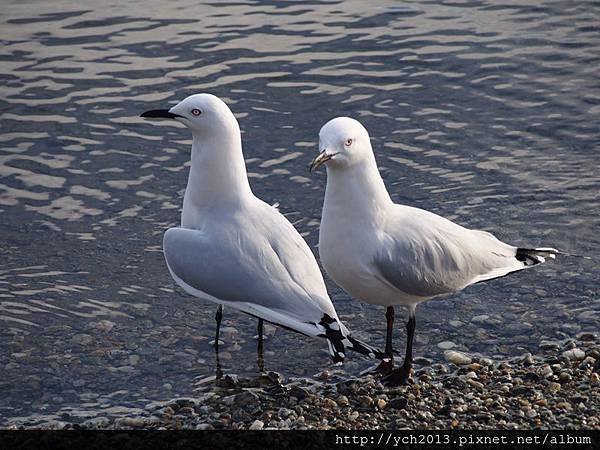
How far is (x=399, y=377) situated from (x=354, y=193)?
1.20 m

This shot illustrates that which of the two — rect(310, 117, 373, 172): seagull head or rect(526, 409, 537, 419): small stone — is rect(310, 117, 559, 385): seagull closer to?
rect(310, 117, 373, 172): seagull head

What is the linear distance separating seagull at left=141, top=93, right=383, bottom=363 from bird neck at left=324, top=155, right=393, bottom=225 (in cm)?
44

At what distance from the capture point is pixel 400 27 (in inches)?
555

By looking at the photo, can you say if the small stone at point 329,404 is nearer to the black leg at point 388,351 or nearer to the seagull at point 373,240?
the seagull at point 373,240

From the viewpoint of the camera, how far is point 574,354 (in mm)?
7516

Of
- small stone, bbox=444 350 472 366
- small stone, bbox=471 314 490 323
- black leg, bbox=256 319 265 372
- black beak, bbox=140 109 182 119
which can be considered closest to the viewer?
small stone, bbox=444 350 472 366

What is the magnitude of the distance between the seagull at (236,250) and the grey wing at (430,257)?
468mm

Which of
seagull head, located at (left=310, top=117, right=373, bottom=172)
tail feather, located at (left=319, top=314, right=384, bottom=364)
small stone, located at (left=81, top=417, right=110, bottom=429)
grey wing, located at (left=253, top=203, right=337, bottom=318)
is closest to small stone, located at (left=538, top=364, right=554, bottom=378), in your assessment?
tail feather, located at (left=319, top=314, right=384, bottom=364)

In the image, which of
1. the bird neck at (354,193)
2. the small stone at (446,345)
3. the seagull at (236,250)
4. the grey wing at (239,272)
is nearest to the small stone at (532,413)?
the seagull at (236,250)

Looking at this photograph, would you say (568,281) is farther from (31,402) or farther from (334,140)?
(31,402)

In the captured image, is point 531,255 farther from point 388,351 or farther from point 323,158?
point 323,158

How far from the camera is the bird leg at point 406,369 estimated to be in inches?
288

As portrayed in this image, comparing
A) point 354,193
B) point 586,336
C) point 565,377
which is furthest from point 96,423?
point 586,336

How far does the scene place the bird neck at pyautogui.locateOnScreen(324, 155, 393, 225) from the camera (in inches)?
Result: 281
